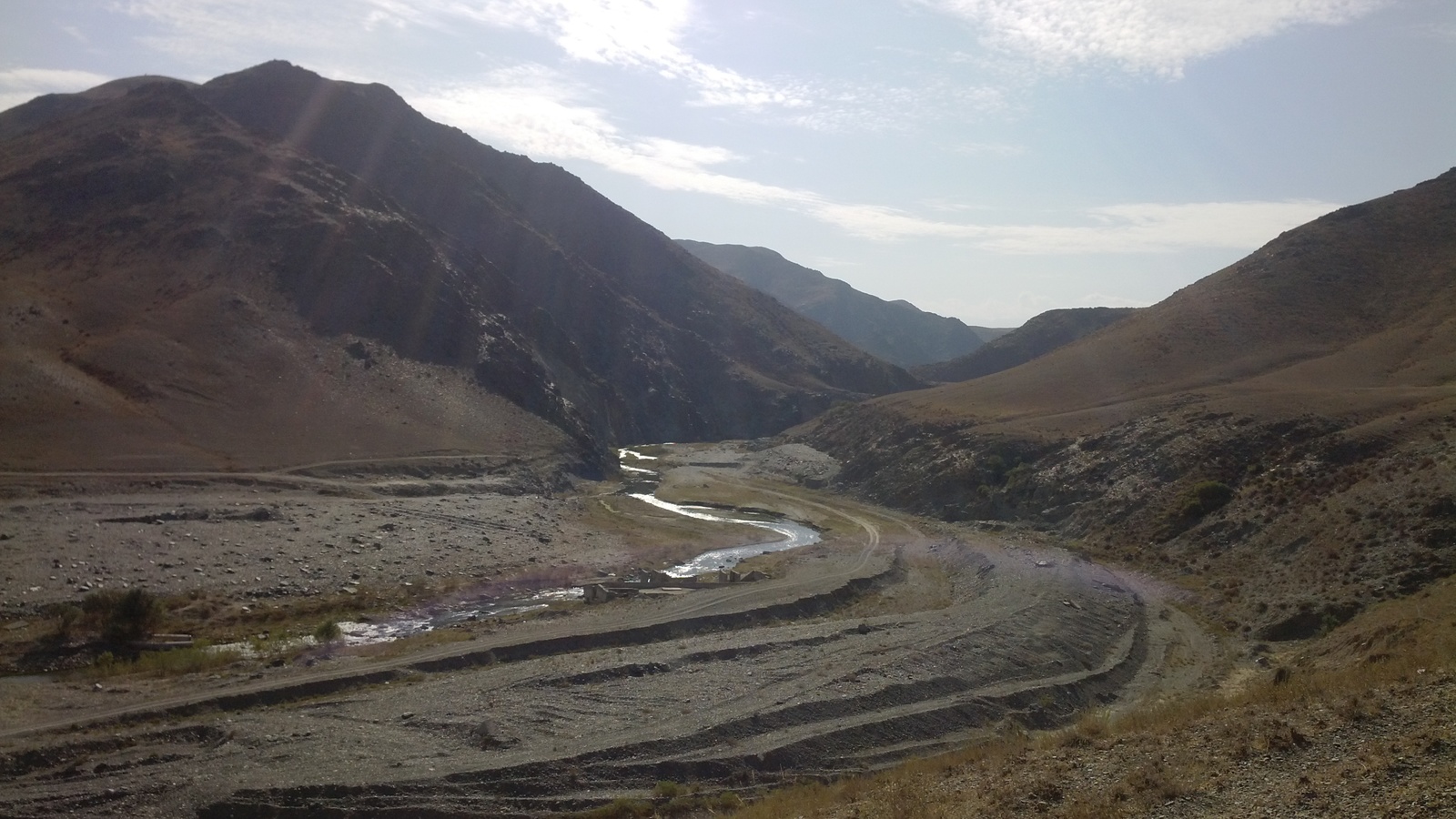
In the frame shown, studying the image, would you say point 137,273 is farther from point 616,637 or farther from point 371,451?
point 616,637

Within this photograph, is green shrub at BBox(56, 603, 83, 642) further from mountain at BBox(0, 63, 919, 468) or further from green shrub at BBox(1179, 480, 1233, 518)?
green shrub at BBox(1179, 480, 1233, 518)

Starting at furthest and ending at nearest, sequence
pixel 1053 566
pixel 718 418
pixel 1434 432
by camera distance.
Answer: pixel 718 418 < pixel 1053 566 < pixel 1434 432

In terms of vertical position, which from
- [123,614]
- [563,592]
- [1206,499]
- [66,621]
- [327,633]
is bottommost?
[563,592]

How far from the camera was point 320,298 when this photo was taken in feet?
279

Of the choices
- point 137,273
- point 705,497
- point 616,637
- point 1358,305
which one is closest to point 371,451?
point 705,497

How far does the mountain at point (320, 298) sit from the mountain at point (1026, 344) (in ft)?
78.8

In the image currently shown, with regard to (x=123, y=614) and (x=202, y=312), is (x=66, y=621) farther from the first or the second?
(x=202, y=312)

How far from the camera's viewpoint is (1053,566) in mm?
43438

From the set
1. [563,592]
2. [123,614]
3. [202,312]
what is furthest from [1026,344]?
[123,614]

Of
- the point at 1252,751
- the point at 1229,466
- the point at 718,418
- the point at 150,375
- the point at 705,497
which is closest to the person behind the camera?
the point at 1252,751

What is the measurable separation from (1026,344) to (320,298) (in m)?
129

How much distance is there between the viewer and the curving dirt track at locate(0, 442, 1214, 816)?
1930 centimetres

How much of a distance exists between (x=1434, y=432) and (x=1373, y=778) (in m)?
36.1

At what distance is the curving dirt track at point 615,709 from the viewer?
19297 mm
